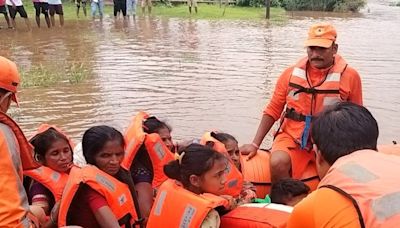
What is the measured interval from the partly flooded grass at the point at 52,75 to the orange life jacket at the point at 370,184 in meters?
7.08

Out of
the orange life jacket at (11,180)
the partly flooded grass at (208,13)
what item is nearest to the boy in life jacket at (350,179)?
the orange life jacket at (11,180)

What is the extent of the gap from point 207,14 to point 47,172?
17.6m

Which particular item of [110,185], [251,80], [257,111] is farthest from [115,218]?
[251,80]

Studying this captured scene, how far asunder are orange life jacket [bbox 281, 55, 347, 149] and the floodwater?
81.0 inches

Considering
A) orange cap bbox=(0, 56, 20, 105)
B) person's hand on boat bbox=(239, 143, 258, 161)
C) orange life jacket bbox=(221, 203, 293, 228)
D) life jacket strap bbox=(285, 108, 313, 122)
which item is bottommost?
person's hand on boat bbox=(239, 143, 258, 161)

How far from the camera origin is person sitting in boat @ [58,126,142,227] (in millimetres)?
3188

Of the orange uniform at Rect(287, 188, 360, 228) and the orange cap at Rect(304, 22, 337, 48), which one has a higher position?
the orange cap at Rect(304, 22, 337, 48)

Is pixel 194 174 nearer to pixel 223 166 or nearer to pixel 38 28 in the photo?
pixel 223 166

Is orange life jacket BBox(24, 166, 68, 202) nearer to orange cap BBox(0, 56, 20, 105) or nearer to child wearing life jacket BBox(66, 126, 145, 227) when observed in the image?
child wearing life jacket BBox(66, 126, 145, 227)

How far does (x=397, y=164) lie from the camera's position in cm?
190

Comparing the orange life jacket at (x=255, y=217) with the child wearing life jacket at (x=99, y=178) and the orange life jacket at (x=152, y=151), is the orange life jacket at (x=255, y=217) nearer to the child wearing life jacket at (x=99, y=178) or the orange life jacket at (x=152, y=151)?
the child wearing life jacket at (x=99, y=178)

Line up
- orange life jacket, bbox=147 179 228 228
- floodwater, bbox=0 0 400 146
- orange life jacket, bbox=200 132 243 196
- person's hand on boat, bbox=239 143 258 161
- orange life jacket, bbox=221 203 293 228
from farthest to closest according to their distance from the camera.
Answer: floodwater, bbox=0 0 400 146
person's hand on boat, bbox=239 143 258 161
orange life jacket, bbox=200 132 243 196
orange life jacket, bbox=221 203 293 228
orange life jacket, bbox=147 179 228 228

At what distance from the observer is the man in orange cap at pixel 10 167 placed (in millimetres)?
2516

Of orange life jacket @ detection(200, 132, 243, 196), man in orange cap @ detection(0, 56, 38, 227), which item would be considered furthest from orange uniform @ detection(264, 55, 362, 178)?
man in orange cap @ detection(0, 56, 38, 227)
